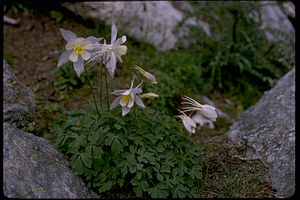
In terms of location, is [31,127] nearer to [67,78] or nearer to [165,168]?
[165,168]

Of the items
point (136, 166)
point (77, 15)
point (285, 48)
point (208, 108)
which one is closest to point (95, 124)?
point (136, 166)

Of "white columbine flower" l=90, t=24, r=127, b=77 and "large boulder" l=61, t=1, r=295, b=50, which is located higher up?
"white columbine flower" l=90, t=24, r=127, b=77

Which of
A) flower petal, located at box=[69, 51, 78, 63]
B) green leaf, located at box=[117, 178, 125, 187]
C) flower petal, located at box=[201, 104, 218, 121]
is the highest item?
flower petal, located at box=[69, 51, 78, 63]

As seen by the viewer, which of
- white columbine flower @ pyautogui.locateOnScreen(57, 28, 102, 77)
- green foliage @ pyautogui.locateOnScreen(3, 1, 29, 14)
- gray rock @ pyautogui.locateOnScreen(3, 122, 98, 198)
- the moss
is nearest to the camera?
gray rock @ pyautogui.locateOnScreen(3, 122, 98, 198)

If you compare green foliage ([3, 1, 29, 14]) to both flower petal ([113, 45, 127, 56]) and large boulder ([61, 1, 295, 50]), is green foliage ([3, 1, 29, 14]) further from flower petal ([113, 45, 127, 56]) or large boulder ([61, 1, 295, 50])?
flower petal ([113, 45, 127, 56])

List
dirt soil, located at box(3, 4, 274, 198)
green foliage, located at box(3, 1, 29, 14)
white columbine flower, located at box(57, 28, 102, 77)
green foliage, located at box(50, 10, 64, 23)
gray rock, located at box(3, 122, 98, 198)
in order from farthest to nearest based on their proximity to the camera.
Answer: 1. green foliage, located at box(50, 10, 64, 23)
2. green foliage, located at box(3, 1, 29, 14)
3. dirt soil, located at box(3, 4, 274, 198)
4. white columbine flower, located at box(57, 28, 102, 77)
5. gray rock, located at box(3, 122, 98, 198)

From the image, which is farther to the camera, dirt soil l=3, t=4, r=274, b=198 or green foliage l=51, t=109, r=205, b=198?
dirt soil l=3, t=4, r=274, b=198

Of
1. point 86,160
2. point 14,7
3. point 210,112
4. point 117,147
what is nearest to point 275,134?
point 210,112

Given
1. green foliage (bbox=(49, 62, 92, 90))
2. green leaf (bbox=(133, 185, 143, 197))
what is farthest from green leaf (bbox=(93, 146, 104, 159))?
green foliage (bbox=(49, 62, 92, 90))
